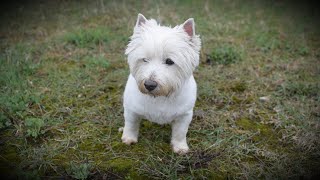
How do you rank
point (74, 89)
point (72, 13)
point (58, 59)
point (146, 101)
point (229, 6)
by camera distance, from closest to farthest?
1. point (146, 101)
2. point (74, 89)
3. point (58, 59)
4. point (72, 13)
5. point (229, 6)

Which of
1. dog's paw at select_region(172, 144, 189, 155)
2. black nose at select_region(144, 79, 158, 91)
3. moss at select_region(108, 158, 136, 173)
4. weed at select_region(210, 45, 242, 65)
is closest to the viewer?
black nose at select_region(144, 79, 158, 91)

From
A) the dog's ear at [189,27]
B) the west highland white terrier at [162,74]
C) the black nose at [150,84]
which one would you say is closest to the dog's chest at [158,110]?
the west highland white terrier at [162,74]

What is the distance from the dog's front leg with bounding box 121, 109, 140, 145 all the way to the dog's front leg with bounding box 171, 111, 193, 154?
1.15ft

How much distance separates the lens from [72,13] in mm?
7113

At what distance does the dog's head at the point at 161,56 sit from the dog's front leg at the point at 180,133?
1.28 ft

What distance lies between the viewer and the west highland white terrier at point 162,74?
3160 millimetres

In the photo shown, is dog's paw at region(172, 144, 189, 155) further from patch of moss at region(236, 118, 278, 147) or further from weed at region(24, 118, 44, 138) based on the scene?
weed at region(24, 118, 44, 138)

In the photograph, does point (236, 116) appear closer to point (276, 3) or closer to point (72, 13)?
point (72, 13)

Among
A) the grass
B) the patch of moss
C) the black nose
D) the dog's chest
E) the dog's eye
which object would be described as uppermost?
the dog's eye

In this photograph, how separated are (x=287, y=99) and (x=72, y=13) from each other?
4.24m

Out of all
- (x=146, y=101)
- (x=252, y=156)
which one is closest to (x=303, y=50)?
(x=252, y=156)

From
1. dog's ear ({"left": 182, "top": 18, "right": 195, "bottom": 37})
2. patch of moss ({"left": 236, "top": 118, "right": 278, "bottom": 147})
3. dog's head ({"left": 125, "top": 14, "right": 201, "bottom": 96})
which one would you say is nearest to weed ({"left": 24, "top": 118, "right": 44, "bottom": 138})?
dog's head ({"left": 125, "top": 14, "right": 201, "bottom": 96})

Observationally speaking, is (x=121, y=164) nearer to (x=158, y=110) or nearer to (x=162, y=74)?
(x=158, y=110)

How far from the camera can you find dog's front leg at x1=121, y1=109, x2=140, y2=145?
3.60 m
